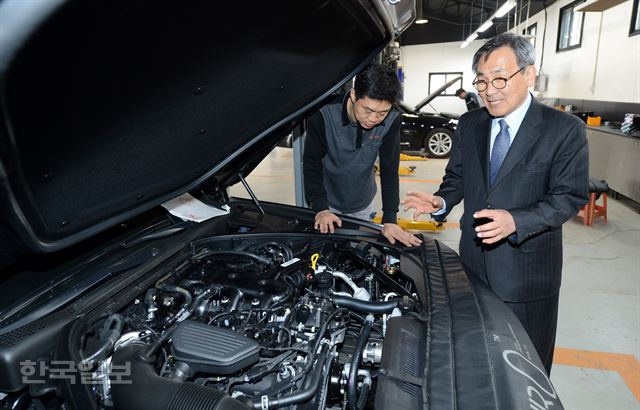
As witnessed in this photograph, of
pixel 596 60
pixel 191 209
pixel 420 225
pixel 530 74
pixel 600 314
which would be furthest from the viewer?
pixel 596 60

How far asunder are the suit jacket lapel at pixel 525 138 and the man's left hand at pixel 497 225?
0.60 ft

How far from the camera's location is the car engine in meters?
0.96

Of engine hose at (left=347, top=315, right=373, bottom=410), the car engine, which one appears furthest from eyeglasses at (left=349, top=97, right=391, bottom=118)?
engine hose at (left=347, top=315, right=373, bottom=410)

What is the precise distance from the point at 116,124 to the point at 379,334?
94 centimetres

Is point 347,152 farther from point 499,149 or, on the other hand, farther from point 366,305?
point 366,305

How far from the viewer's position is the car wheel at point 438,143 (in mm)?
8094

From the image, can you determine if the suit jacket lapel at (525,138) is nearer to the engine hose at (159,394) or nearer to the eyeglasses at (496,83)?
the eyeglasses at (496,83)

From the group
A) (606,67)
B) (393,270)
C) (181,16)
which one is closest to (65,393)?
(181,16)

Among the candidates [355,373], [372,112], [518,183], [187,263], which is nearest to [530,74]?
[518,183]

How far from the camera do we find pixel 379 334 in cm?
128

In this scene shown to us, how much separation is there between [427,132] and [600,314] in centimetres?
586

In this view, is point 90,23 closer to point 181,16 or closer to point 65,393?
point 181,16

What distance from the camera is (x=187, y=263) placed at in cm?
147

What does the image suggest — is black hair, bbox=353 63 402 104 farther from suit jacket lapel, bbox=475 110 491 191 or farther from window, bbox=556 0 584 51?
window, bbox=556 0 584 51
